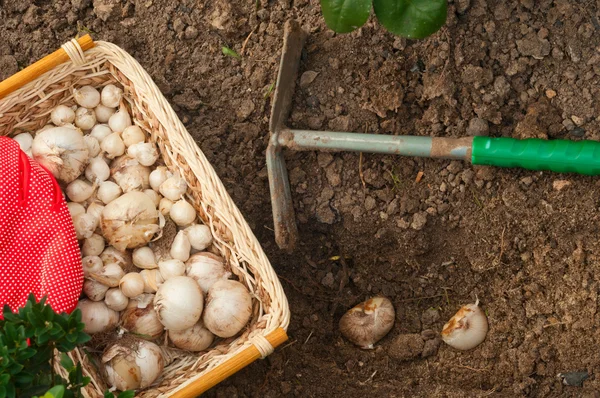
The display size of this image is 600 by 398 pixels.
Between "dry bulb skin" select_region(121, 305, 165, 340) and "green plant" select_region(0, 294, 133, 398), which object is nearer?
"green plant" select_region(0, 294, 133, 398)

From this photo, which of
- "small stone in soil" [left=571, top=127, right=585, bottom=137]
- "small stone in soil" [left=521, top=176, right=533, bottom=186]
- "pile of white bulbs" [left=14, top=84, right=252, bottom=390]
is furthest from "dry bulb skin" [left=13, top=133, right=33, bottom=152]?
"small stone in soil" [left=571, top=127, right=585, bottom=137]

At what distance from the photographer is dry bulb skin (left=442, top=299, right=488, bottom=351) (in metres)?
1.76

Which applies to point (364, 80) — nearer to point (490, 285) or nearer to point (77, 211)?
point (490, 285)

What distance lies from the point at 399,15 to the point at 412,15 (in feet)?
0.09

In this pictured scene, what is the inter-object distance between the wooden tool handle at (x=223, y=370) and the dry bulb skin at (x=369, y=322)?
28 cm

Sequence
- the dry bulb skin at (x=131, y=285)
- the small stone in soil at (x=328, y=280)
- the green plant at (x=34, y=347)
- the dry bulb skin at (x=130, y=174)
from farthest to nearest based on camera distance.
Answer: the small stone in soil at (x=328, y=280) < the dry bulb skin at (x=130, y=174) < the dry bulb skin at (x=131, y=285) < the green plant at (x=34, y=347)

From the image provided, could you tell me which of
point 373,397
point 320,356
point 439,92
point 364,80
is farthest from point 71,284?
point 439,92

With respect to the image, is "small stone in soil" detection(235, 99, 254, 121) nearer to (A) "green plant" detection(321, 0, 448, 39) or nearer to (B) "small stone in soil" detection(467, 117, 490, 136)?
(A) "green plant" detection(321, 0, 448, 39)

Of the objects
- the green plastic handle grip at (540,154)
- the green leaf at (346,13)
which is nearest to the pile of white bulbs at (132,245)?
the green leaf at (346,13)

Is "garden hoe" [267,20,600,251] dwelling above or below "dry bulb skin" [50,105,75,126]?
below

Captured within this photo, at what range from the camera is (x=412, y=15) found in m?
1.52

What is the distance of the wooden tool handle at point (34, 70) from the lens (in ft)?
5.82

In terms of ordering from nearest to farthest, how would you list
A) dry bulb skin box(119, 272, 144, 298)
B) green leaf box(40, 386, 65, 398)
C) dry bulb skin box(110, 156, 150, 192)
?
green leaf box(40, 386, 65, 398), dry bulb skin box(119, 272, 144, 298), dry bulb skin box(110, 156, 150, 192)

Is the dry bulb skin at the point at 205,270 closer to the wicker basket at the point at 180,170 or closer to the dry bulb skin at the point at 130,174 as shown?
the wicker basket at the point at 180,170
